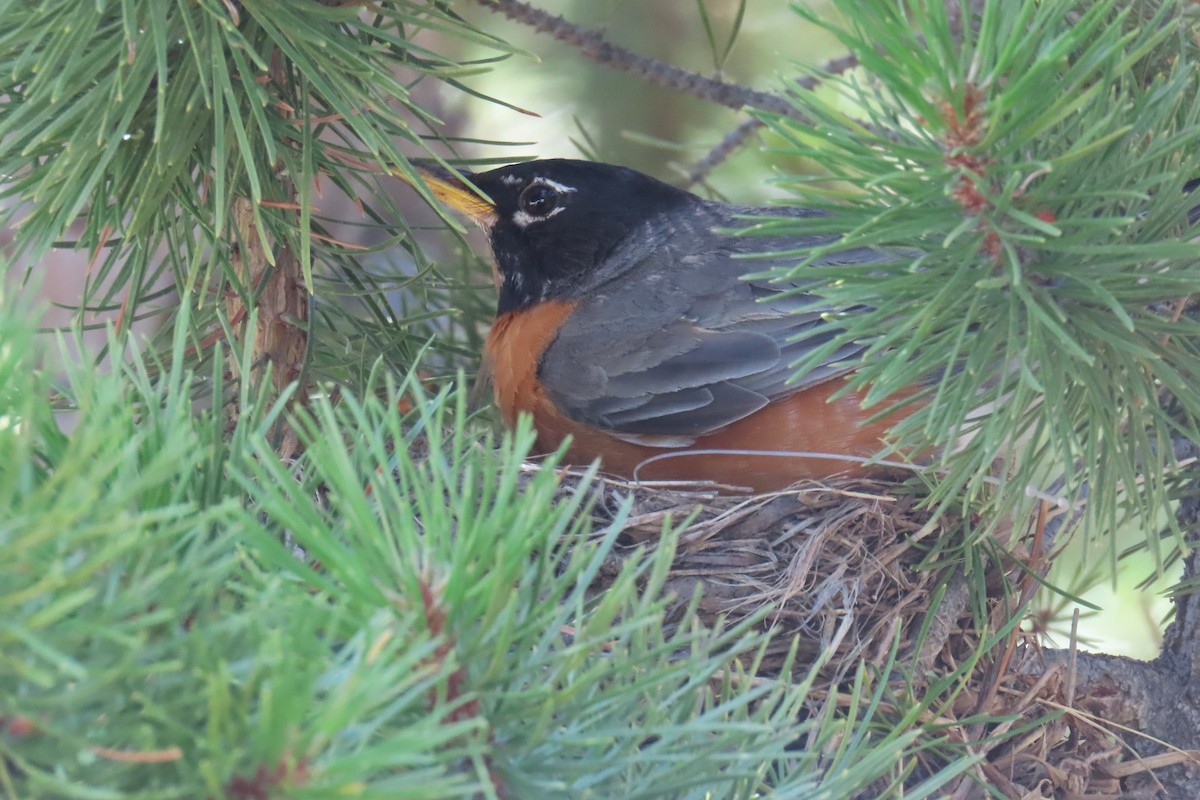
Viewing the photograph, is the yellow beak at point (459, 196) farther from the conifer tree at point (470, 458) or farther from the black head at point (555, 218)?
the conifer tree at point (470, 458)

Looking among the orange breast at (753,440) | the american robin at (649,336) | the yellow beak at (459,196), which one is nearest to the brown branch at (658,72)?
the american robin at (649,336)

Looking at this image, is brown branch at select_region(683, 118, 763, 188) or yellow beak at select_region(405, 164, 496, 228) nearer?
yellow beak at select_region(405, 164, 496, 228)

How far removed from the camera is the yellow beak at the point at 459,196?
281 cm

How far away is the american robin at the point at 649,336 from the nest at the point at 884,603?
0.48ft

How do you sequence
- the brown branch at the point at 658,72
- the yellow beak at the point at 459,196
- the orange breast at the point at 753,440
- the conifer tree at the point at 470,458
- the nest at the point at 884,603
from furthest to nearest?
the yellow beak at the point at 459,196 → the brown branch at the point at 658,72 → the orange breast at the point at 753,440 → the nest at the point at 884,603 → the conifer tree at the point at 470,458

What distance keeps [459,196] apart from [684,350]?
0.81 metres

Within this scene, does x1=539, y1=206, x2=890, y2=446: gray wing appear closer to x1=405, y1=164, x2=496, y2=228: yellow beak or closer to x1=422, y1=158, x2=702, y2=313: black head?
x1=422, y1=158, x2=702, y2=313: black head

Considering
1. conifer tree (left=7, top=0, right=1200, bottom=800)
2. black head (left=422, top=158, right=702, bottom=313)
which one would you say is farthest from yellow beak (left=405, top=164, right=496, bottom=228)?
conifer tree (left=7, top=0, right=1200, bottom=800)

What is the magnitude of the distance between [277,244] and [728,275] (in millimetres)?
1204

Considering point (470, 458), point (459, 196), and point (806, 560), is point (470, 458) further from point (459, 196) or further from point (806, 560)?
point (459, 196)

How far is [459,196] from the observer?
9.99 feet

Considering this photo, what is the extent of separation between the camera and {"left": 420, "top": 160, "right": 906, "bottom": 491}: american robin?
2.52 meters

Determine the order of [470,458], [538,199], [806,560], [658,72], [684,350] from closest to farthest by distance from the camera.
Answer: [470,458] → [806,560] → [684,350] → [658,72] → [538,199]

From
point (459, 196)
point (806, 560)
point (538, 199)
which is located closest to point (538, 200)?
point (538, 199)
